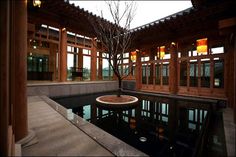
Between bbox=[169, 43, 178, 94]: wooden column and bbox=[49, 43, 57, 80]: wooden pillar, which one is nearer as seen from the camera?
bbox=[169, 43, 178, 94]: wooden column

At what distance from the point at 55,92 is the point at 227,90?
29.4 feet

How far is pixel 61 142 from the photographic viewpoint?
82.5 inches

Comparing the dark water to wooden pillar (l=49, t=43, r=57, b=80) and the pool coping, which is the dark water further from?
wooden pillar (l=49, t=43, r=57, b=80)

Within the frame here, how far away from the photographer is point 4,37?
1098 millimetres

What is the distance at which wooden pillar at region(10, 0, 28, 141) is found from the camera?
2029 mm

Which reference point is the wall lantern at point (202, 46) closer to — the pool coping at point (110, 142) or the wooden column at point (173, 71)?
the wooden column at point (173, 71)

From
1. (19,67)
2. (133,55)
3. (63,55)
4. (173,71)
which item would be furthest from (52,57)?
(19,67)

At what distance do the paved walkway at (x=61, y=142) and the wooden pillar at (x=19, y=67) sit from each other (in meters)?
0.36

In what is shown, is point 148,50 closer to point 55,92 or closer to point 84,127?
point 55,92

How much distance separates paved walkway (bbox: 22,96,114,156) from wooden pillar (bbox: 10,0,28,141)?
364 mm

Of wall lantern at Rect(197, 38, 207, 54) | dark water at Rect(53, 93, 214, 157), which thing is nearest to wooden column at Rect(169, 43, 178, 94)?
wall lantern at Rect(197, 38, 207, 54)

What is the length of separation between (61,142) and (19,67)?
1417mm

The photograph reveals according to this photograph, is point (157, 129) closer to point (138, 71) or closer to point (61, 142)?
point (61, 142)

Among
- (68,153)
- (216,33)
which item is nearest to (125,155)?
(68,153)
